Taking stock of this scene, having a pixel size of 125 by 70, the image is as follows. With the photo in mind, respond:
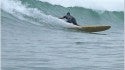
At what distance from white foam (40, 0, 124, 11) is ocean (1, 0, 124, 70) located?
94.4 inches

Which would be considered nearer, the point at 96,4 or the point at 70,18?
the point at 70,18

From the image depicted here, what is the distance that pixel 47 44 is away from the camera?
39.1 ft

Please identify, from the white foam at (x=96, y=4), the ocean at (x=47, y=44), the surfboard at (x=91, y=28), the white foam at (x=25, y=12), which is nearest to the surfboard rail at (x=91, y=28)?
the surfboard at (x=91, y=28)

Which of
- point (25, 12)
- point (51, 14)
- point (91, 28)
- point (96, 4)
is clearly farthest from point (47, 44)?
point (96, 4)

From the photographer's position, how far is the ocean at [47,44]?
9.18 meters

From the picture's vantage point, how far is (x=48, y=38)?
1320cm

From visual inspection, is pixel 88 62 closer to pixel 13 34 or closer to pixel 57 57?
pixel 57 57

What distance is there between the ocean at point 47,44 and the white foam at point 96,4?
7.86ft

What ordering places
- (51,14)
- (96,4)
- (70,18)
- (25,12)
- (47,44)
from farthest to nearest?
1. (96,4)
2. (51,14)
3. (25,12)
4. (70,18)
5. (47,44)

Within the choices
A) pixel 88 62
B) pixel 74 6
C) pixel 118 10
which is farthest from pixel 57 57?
pixel 118 10

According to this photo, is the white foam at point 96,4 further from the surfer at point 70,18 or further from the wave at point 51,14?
the surfer at point 70,18

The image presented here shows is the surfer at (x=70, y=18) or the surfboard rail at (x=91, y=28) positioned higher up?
the surfer at (x=70, y=18)

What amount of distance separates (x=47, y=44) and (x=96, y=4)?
15.4 m

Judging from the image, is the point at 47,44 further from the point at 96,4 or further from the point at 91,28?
the point at 96,4
